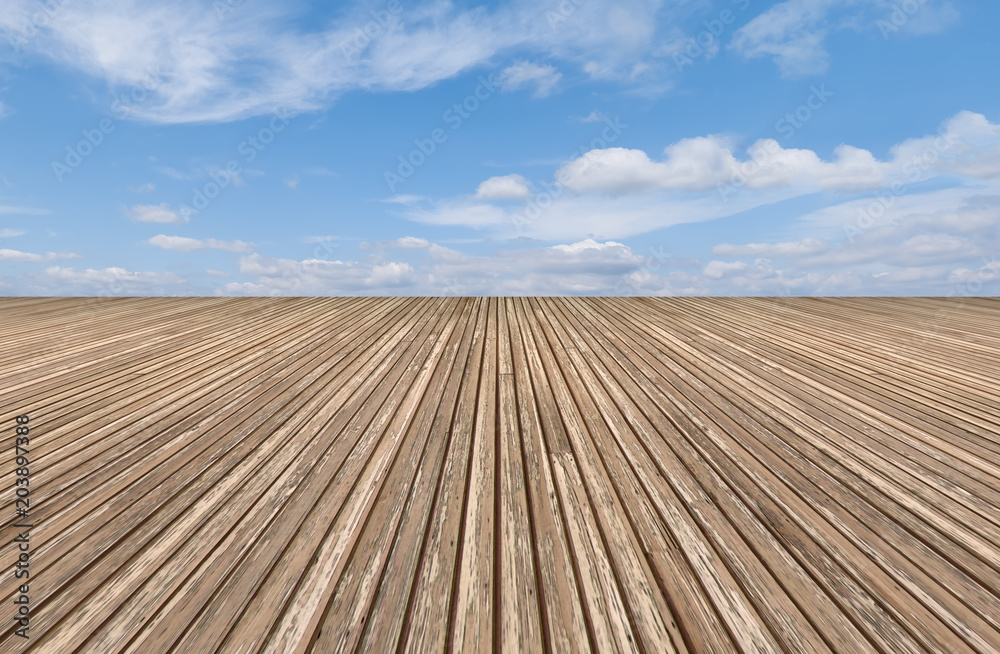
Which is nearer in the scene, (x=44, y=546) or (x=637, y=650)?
(x=637, y=650)

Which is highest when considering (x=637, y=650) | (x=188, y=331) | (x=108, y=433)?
(x=188, y=331)

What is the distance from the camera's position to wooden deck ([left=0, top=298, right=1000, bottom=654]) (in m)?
1.17

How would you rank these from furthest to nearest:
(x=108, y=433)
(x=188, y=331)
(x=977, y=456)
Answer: (x=188, y=331) < (x=108, y=433) < (x=977, y=456)

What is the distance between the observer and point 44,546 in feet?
4.87

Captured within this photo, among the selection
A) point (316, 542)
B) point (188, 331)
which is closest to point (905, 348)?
point (316, 542)

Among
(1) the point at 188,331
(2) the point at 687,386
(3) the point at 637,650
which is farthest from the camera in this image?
(1) the point at 188,331

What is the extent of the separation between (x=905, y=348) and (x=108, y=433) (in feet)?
18.5

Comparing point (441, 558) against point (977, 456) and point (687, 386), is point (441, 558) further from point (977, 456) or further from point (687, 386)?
point (977, 456)

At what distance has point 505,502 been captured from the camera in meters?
1.66

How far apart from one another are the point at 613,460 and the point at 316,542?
3.83ft

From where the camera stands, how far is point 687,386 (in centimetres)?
299

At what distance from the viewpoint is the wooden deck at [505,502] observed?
1.17 metres

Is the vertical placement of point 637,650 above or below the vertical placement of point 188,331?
below

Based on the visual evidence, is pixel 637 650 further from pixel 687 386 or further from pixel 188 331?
pixel 188 331
